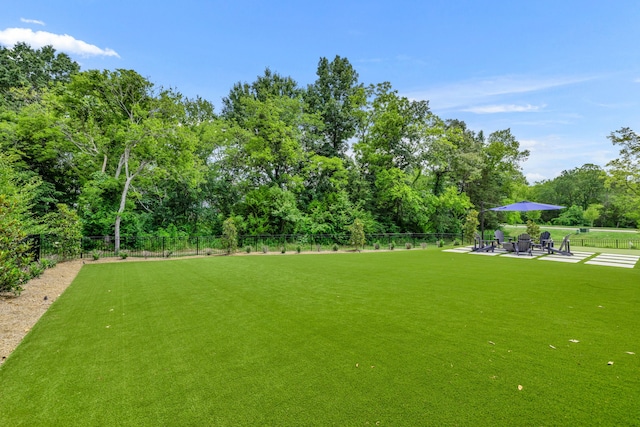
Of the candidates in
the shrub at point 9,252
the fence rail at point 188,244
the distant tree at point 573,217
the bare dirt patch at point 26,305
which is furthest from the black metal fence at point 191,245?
the distant tree at point 573,217

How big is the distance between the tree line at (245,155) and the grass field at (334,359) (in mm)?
11018

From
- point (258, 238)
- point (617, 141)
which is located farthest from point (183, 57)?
point (617, 141)

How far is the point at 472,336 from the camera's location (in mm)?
3477

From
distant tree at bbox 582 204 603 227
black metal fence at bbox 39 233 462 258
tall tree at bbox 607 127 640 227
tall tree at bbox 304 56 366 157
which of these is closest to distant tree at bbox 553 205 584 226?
distant tree at bbox 582 204 603 227

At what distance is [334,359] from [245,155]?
18235mm

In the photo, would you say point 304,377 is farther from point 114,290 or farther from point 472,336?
point 114,290

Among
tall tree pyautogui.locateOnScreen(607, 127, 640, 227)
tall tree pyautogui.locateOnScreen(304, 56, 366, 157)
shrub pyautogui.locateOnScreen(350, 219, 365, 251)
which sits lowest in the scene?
shrub pyautogui.locateOnScreen(350, 219, 365, 251)

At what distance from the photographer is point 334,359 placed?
2.95m

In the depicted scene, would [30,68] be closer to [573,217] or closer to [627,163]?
[627,163]

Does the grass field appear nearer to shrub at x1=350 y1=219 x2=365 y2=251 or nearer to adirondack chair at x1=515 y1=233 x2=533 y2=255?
adirondack chair at x1=515 y1=233 x2=533 y2=255

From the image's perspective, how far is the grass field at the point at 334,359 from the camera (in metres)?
2.12

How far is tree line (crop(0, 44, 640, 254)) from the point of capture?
14977 millimetres

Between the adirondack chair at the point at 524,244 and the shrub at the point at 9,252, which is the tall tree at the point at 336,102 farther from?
the shrub at the point at 9,252

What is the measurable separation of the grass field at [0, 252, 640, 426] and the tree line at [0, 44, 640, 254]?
11.0 metres
